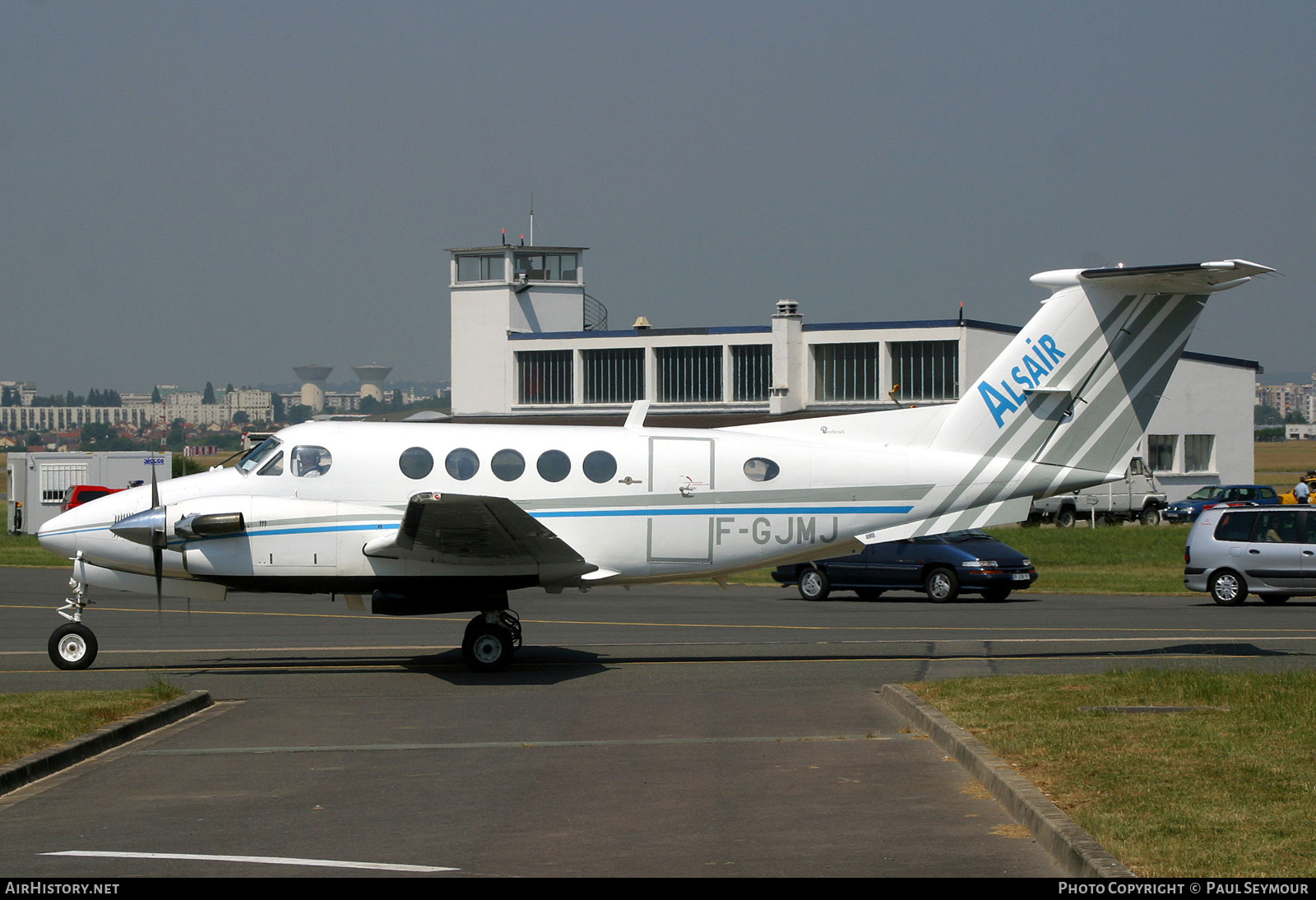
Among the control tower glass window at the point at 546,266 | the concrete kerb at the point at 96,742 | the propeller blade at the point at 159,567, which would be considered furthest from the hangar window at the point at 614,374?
the concrete kerb at the point at 96,742

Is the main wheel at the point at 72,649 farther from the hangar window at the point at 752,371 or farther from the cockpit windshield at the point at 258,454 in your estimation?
the hangar window at the point at 752,371

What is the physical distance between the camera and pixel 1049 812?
7363mm

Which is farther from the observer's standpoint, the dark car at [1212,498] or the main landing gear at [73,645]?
the dark car at [1212,498]

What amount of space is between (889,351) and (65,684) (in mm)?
51750

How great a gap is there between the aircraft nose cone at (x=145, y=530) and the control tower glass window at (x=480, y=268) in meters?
54.9

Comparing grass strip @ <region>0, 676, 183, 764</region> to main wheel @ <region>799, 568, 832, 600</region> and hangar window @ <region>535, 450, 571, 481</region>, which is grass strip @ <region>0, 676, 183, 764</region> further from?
main wheel @ <region>799, 568, 832, 600</region>

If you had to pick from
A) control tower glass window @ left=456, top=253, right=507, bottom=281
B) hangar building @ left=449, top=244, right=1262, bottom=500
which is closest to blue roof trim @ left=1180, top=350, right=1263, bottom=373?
hangar building @ left=449, top=244, right=1262, bottom=500

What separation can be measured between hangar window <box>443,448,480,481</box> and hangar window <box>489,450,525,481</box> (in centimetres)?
20

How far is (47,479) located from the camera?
48781 mm

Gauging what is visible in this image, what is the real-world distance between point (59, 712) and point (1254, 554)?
19.9 meters

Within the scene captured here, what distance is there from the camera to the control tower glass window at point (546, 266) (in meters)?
69.4

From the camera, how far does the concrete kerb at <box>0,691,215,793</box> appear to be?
29.9 ft
